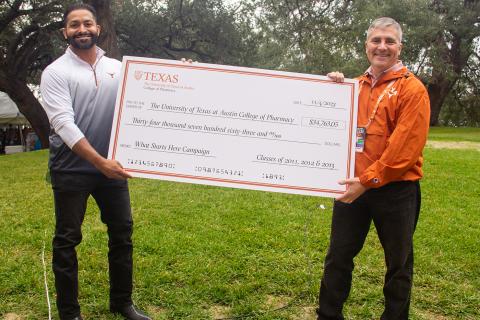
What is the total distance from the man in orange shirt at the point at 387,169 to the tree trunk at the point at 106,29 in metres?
9.36

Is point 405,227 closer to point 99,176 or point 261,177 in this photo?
point 261,177

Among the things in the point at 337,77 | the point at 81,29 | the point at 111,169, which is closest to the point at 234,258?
the point at 111,169

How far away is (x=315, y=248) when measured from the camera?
478 cm

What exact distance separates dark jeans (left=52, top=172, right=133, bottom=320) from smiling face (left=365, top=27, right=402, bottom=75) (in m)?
1.88

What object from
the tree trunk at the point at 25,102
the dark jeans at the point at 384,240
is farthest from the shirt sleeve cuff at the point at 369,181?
the tree trunk at the point at 25,102

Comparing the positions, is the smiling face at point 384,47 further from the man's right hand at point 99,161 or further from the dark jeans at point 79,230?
the dark jeans at point 79,230

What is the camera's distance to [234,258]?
4445mm

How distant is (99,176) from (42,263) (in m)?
1.79

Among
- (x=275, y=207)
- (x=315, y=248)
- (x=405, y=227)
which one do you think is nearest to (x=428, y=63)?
(x=275, y=207)

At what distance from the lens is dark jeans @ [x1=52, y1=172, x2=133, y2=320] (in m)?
2.89

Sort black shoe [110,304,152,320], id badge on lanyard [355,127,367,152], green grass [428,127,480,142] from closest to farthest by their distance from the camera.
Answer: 1. id badge on lanyard [355,127,367,152]
2. black shoe [110,304,152,320]
3. green grass [428,127,480,142]

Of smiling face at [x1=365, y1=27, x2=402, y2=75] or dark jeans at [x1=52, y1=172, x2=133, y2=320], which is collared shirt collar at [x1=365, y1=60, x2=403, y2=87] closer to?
smiling face at [x1=365, y1=27, x2=402, y2=75]

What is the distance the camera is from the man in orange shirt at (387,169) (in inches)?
99.0

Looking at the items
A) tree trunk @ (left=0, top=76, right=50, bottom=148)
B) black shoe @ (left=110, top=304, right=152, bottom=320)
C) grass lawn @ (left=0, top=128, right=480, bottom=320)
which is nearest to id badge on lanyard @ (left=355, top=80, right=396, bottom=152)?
grass lawn @ (left=0, top=128, right=480, bottom=320)
